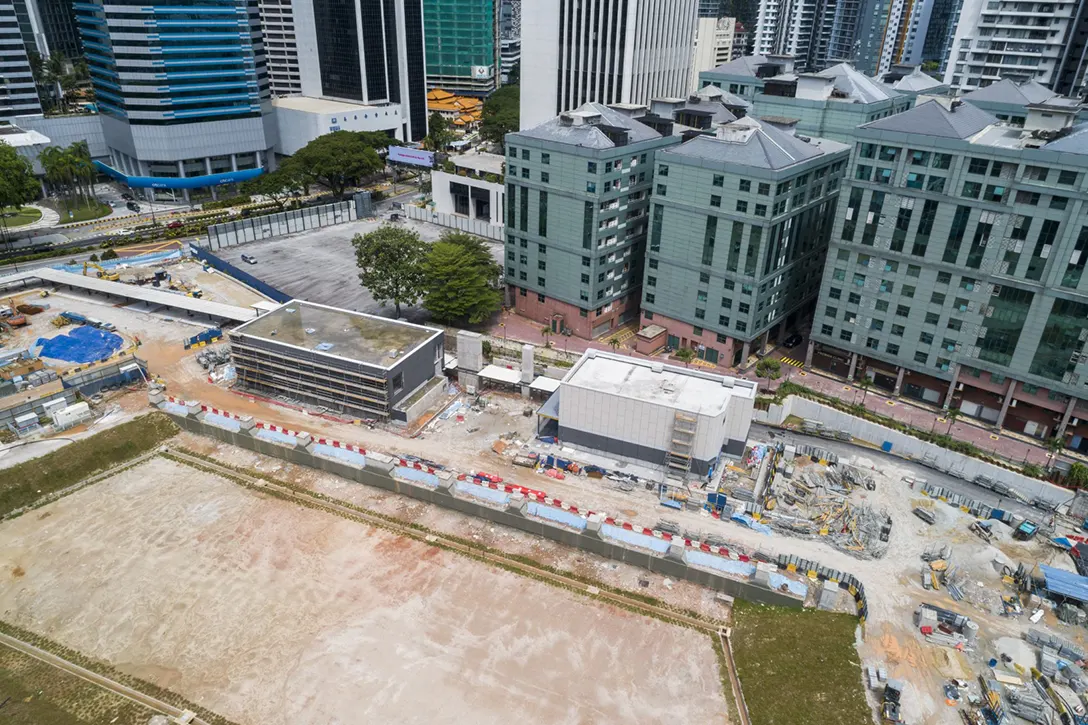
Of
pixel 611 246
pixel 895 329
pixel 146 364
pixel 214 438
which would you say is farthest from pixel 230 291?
pixel 895 329

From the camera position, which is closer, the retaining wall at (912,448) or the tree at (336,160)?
the retaining wall at (912,448)

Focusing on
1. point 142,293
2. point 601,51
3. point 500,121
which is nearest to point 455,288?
point 142,293

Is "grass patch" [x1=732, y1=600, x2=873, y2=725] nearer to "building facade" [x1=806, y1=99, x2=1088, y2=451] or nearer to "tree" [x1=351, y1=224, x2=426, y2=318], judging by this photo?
"building facade" [x1=806, y1=99, x2=1088, y2=451]

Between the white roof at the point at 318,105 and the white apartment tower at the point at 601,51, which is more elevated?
the white apartment tower at the point at 601,51

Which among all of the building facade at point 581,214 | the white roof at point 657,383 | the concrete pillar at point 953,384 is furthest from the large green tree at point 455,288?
the concrete pillar at point 953,384

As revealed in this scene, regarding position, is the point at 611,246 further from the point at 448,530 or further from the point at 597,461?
the point at 448,530

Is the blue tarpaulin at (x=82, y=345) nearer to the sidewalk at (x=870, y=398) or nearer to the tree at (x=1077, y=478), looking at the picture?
the sidewalk at (x=870, y=398)
